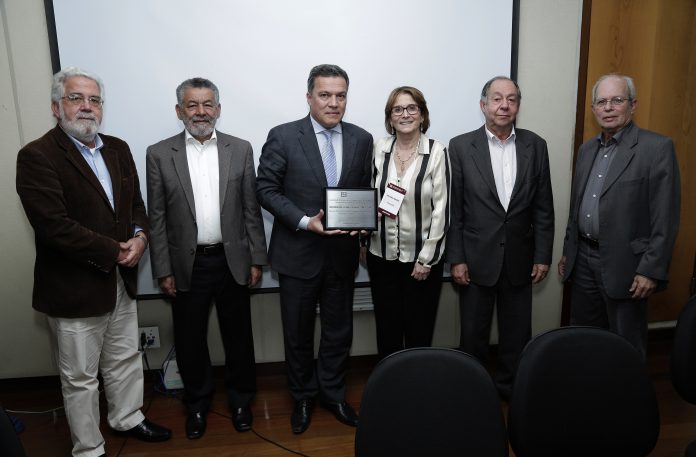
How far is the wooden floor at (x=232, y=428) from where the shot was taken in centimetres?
234

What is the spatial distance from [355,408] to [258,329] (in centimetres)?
83

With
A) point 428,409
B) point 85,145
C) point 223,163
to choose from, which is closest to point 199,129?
point 223,163

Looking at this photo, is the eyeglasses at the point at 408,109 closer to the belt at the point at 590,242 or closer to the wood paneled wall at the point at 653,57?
the belt at the point at 590,242

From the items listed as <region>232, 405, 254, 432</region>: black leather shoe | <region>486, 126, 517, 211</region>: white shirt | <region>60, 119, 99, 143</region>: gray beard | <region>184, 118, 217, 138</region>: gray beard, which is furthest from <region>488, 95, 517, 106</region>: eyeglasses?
<region>232, 405, 254, 432</region>: black leather shoe

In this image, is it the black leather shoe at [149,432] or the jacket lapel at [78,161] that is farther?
the black leather shoe at [149,432]

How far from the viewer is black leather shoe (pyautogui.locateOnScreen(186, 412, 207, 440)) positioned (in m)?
2.45

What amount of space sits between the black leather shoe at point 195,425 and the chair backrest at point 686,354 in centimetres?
218

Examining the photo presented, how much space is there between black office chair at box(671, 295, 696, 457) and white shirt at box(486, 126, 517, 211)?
101 centimetres

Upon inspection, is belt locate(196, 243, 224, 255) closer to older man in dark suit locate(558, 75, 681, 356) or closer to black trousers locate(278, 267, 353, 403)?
black trousers locate(278, 267, 353, 403)

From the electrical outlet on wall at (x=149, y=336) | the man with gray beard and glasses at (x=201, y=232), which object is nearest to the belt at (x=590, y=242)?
the man with gray beard and glasses at (x=201, y=232)

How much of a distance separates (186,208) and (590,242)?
6.84ft

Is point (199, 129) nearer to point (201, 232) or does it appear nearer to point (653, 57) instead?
point (201, 232)

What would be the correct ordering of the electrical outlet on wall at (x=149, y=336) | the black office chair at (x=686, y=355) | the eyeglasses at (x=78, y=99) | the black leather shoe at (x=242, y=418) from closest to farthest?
1. the black office chair at (x=686, y=355)
2. the eyeglasses at (x=78, y=99)
3. the black leather shoe at (x=242, y=418)
4. the electrical outlet on wall at (x=149, y=336)

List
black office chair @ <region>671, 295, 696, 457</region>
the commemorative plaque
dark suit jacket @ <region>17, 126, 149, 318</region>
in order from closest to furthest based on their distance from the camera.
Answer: black office chair @ <region>671, 295, 696, 457</region>
dark suit jacket @ <region>17, 126, 149, 318</region>
the commemorative plaque
